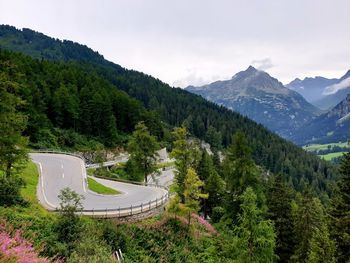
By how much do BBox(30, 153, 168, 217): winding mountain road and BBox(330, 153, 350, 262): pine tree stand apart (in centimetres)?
1654

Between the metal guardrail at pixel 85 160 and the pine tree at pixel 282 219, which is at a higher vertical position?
the metal guardrail at pixel 85 160

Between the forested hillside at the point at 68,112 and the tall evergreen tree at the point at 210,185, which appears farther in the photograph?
the forested hillside at the point at 68,112

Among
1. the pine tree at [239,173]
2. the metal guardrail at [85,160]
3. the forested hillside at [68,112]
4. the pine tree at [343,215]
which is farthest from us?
the forested hillside at [68,112]

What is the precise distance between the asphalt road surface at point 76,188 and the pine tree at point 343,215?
57.1 feet

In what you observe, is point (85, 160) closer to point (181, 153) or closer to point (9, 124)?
point (181, 153)

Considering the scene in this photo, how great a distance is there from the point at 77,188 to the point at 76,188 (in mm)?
145

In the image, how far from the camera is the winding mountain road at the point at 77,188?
31469 millimetres

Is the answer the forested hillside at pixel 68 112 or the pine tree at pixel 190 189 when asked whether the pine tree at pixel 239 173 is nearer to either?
the pine tree at pixel 190 189

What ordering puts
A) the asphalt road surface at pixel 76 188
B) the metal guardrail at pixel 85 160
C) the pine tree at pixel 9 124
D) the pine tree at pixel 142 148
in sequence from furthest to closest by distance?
the metal guardrail at pixel 85 160 < the pine tree at pixel 142 148 < the asphalt road surface at pixel 76 188 < the pine tree at pixel 9 124

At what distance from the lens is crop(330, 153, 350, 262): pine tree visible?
23891 mm

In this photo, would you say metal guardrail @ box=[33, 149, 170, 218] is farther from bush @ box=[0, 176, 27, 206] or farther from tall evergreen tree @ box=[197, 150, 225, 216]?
tall evergreen tree @ box=[197, 150, 225, 216]

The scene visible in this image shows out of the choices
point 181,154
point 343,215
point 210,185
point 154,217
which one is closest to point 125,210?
point 154,217

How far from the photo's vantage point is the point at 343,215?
25703 millimetres

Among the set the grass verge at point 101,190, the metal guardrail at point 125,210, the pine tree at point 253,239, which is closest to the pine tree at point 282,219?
the metal guardrail at point 125,210
